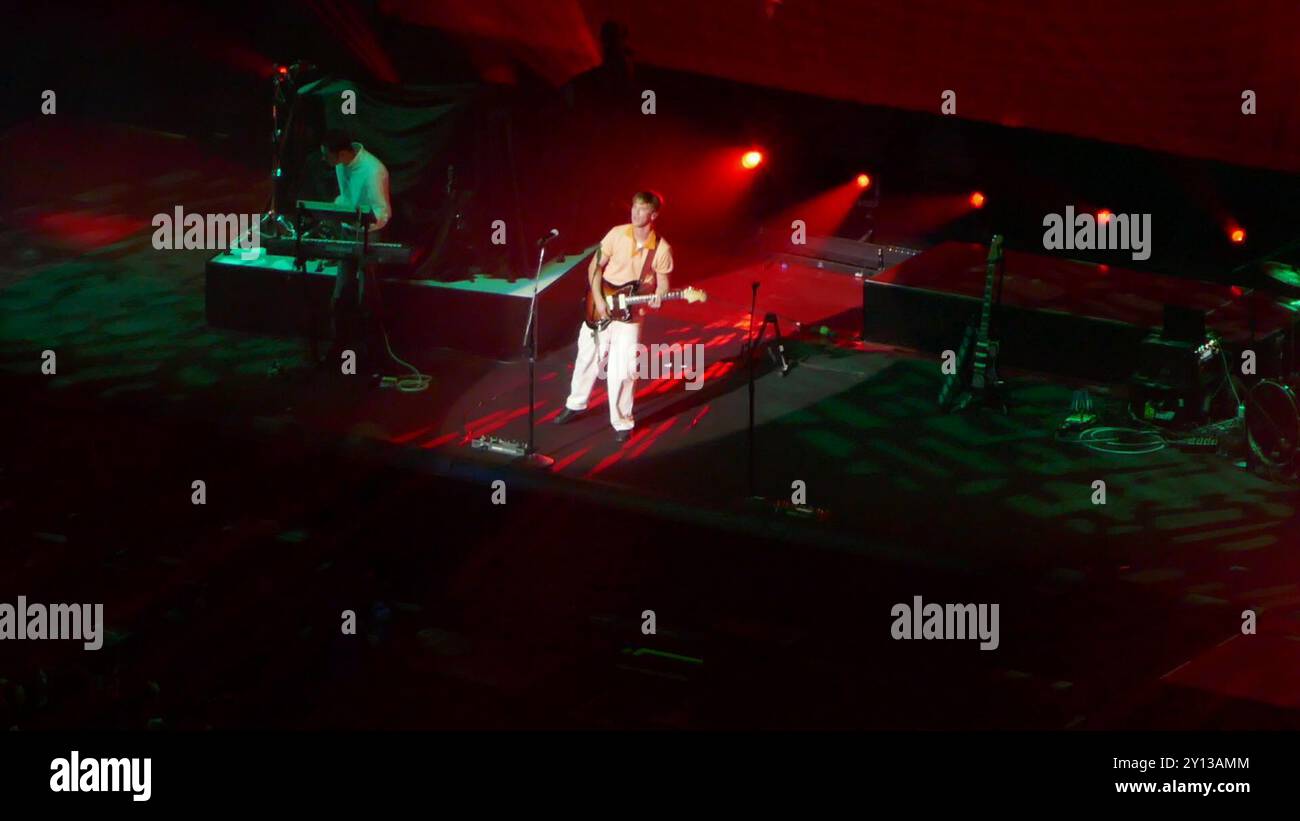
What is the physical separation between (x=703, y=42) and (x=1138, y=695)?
6508mm

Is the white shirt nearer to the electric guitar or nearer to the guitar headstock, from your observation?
the electric guitar

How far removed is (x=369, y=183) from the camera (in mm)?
14328

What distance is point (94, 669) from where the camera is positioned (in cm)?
745

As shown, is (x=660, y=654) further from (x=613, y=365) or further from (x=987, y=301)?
(x=987, y=301)

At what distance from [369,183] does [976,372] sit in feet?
18.7

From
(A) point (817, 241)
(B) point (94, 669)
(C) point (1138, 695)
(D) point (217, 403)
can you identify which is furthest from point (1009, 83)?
(A) point (817, 241)

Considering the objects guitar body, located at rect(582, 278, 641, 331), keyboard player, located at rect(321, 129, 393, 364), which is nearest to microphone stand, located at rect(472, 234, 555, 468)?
guitar body, located at rect(582, 278, 641, 331)

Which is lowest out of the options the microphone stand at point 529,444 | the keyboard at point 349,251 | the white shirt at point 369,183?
the microphone stand at point 529,444

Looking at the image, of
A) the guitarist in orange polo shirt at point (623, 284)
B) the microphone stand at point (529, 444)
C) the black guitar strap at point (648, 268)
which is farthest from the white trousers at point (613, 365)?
the microphone stand at point (529, 444)

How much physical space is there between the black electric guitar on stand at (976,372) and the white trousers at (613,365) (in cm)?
285

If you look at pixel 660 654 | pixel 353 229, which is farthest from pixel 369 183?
pixel 660 654

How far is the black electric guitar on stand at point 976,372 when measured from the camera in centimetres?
1362

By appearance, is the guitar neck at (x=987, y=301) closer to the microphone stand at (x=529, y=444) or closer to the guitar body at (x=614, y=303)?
the guitar body at (x=614, y=303)

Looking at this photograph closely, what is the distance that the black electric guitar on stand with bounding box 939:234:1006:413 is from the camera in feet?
44.7
